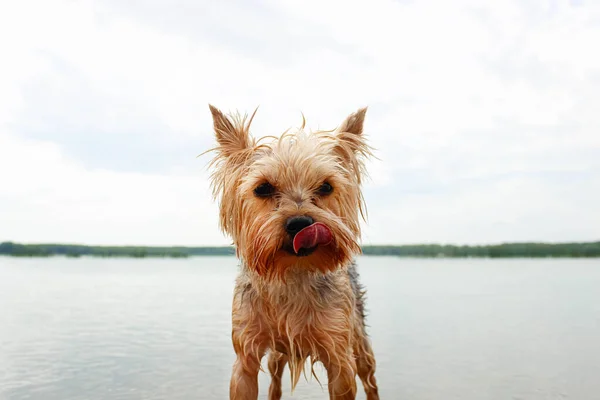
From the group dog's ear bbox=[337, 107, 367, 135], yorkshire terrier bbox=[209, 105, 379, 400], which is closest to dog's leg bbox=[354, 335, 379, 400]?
yorkshire terrier bbox=[209, 105, 379, 400]

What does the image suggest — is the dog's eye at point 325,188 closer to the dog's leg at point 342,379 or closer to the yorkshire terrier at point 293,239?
the yorkshire terrier at point 293,239

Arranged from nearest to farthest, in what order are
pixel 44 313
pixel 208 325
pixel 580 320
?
pixel 208 325, pixel 580 320, pixel 44 313

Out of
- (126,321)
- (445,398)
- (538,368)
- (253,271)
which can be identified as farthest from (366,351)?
(126,321)

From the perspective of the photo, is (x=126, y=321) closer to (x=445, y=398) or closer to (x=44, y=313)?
(x=44, y=313)

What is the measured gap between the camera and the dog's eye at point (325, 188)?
16.3ft

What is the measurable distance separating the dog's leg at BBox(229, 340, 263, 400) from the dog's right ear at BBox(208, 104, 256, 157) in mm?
1819

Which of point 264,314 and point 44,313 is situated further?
point 44,313

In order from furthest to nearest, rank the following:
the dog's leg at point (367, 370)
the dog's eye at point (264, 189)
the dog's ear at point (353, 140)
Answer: the dog's leg at point (367, 370)
the dog's ear at point (353, 140)
the dog's eye at point (264, 189)

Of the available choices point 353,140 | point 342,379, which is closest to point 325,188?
point 353,140

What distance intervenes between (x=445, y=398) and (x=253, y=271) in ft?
9.10

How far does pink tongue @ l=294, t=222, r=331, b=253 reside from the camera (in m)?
4.51

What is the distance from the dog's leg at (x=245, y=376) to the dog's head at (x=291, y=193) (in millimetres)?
818

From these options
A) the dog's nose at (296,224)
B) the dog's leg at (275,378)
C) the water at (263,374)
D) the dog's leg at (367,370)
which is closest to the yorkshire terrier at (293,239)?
the dog's nose at (296,224)

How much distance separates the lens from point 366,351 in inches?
250
